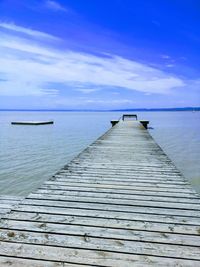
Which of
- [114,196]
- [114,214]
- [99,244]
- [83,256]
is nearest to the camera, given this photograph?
[83,256]

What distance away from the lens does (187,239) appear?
2510 millimetres

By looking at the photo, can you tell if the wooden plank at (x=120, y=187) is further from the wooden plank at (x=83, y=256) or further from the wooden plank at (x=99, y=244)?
the wooden plank at (x=83, y=256)

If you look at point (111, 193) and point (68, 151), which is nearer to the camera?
point (111, 193)

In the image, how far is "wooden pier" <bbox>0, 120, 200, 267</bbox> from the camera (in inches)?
88.1

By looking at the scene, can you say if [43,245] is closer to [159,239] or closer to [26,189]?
[159,239]

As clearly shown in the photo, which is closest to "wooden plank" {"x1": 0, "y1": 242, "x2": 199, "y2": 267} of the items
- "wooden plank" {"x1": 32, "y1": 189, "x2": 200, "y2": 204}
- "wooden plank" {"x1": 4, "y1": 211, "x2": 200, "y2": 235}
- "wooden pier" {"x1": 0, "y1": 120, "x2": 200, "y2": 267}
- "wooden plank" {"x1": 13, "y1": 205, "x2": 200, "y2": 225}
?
"wooden pier" {"x1": 0, "y1": 120, "x2": 200, "y2": 267}

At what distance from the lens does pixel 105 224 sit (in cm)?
285

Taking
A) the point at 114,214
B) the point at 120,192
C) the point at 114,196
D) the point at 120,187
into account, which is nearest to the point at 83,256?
the point at 114,214

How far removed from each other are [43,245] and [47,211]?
0.80 metres

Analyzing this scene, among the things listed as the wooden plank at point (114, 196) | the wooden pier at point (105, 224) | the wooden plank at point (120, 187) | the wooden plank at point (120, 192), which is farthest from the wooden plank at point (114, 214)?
the wooden plank at point (120, 187)

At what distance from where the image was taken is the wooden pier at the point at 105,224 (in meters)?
2.24

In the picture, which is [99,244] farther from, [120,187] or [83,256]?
[120,187]

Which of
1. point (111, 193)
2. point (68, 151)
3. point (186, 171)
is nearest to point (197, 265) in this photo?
point (111, 193)

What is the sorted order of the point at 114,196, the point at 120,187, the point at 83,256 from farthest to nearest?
the point at 120,187 → the point at 114,196 → the point at 83,256
